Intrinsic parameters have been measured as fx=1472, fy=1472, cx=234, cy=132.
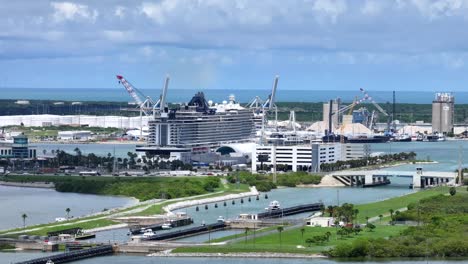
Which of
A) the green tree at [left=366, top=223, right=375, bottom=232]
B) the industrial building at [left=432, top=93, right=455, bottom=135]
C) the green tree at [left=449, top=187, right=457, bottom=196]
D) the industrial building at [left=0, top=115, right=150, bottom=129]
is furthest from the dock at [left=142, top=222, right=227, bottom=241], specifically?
the industrial building at [left=432, top=93, right=455, bottom=135]

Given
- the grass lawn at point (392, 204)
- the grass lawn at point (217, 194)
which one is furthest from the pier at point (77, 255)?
the grass lawn at point (392, 204)

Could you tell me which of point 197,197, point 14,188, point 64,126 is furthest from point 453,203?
point 64,126

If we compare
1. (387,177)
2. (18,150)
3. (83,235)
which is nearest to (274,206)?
(83,235)

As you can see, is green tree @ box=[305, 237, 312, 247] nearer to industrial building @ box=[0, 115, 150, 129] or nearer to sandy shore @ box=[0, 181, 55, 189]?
sandy shore @ box=[0, 181, 55, 189]

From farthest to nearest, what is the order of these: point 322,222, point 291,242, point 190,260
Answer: point 322,222, point 291,242, point 190,260

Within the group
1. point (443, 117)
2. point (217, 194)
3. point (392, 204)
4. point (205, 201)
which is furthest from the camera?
point (443, 117)

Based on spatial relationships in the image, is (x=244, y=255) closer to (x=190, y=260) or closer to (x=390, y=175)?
(x=190, y=260)
